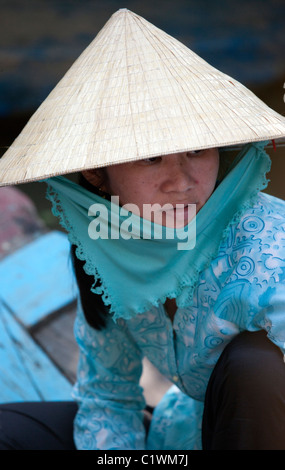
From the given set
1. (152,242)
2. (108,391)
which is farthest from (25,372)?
(152,242)

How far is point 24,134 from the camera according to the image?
41.8 inches

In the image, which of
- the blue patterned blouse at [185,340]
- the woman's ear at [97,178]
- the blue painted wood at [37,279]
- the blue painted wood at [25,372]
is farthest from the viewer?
the blue painted wood at [37,279]

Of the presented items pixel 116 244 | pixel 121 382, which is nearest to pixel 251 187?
pixel 116 244

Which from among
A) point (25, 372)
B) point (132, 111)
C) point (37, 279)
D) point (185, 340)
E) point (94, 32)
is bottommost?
point (25, 372)

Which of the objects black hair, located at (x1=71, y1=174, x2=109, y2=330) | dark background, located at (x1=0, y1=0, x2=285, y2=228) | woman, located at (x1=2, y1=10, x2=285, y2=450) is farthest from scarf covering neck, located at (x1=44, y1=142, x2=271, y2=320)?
dark background, located at (x1=0, y1=0, x2=285, y2=228)

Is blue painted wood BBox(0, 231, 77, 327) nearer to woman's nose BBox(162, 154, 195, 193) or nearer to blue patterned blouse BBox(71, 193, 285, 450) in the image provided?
blue patterned blouse BBox(71, 193, 285, 450)

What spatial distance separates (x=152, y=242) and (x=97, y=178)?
0.20 m

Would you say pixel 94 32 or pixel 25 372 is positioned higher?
pixel 94 32

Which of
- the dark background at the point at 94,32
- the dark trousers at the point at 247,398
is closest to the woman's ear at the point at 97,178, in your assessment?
the dark trousers at the point at 247,398

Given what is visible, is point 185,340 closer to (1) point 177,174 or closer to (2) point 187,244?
(2) point 187,244

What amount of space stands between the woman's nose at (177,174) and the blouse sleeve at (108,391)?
16.9 inches

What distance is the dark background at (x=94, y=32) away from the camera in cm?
194

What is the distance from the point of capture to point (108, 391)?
4.40 ft

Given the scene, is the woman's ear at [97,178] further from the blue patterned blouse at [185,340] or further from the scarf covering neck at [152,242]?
the blue patterned blouse at [185,340]
